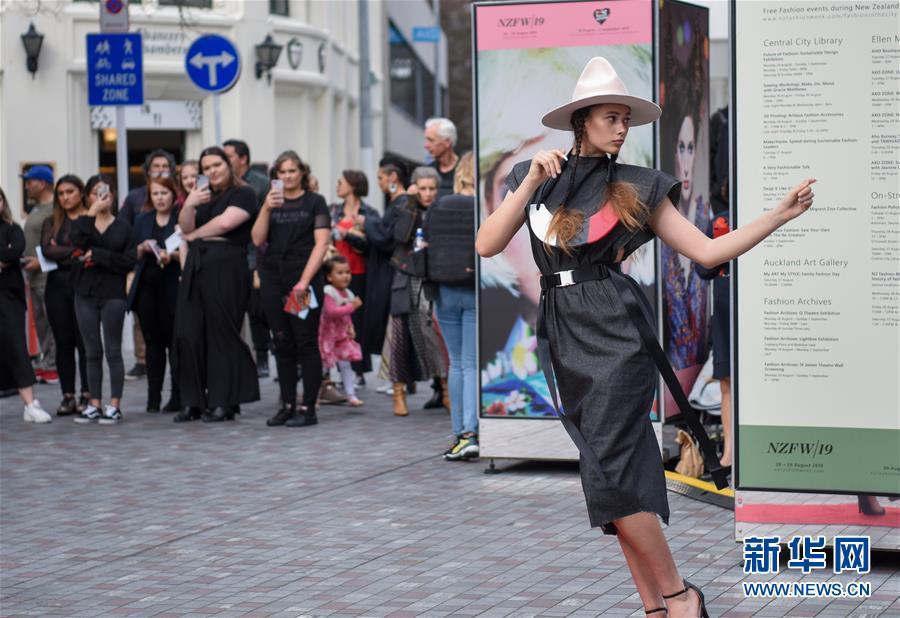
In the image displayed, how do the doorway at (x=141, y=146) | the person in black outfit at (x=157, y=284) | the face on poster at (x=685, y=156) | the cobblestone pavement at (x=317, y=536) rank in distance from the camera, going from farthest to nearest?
the doorway at (x=141, y=146)
the person in black outfit at (x=157, y=284)
the face on poster at (x=685, y=156)
the cobblestone pavement at (x=317, y=536)

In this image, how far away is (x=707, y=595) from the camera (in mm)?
5930

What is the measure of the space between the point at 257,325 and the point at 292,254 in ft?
9.50

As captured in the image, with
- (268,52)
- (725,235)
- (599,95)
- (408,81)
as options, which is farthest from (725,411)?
(408,81)

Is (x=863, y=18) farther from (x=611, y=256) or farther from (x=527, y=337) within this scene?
(x=527, y=337)

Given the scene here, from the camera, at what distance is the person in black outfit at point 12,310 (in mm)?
11461

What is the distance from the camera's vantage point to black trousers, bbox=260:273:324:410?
1129cm

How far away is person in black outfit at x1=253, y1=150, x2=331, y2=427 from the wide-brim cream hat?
6.14 m

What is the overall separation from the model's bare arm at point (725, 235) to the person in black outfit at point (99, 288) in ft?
23.8

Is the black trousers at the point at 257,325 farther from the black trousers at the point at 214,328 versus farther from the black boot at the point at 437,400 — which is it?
the black trousers at the point at 214,328

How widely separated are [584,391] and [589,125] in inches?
33.0

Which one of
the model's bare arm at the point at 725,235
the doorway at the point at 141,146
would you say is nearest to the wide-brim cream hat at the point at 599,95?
the model's bare arm at the point at 725,235

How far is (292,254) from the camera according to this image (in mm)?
11273

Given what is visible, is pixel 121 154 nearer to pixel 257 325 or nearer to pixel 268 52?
pixel 257 325

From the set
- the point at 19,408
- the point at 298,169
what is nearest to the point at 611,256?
the point at 298,169
